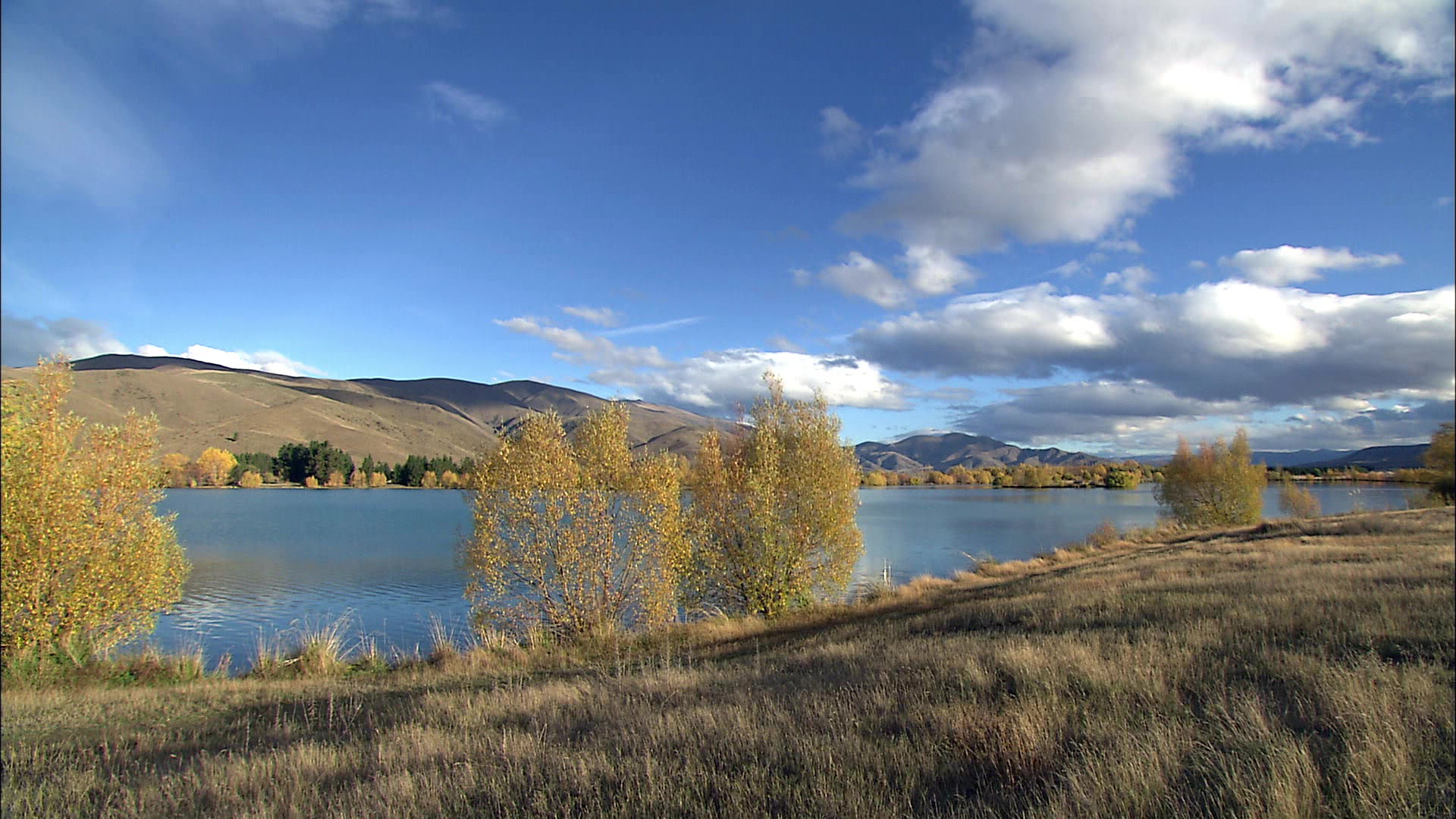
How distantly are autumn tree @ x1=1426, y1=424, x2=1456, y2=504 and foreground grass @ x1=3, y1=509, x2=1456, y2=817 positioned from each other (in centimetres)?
6222

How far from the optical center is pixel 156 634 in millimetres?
24859

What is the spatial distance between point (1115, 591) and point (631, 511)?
13662 millimetres

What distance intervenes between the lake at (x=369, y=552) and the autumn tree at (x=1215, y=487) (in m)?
5.36

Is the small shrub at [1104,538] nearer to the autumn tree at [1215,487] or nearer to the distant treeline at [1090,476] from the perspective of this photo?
the autumn tree at [1215,487]

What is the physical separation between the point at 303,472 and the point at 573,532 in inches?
5616

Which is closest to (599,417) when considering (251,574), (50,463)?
(50,463)

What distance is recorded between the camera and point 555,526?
21.5m

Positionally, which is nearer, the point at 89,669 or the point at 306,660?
the point at 89,669

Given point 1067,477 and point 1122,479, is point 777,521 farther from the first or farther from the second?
point 1067,477

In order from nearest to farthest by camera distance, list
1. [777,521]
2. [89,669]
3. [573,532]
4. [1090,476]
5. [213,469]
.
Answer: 1. [89,669]
2. [573,532]
3. [777,521]
4. [213,469]
5. [1090,476]

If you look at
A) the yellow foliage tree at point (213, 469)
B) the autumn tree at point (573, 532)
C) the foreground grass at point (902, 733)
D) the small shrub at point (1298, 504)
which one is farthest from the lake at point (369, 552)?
the yellow foliage tree at point (213, 469)

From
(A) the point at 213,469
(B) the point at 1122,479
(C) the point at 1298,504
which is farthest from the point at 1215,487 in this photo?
(A) the point at 213,469

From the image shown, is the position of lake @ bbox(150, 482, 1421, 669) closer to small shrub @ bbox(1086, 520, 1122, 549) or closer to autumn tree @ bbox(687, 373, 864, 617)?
small shrub @ bbox(1086, 520, 1122, 549)

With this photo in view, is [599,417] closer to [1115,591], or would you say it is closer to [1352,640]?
[1115,591]
